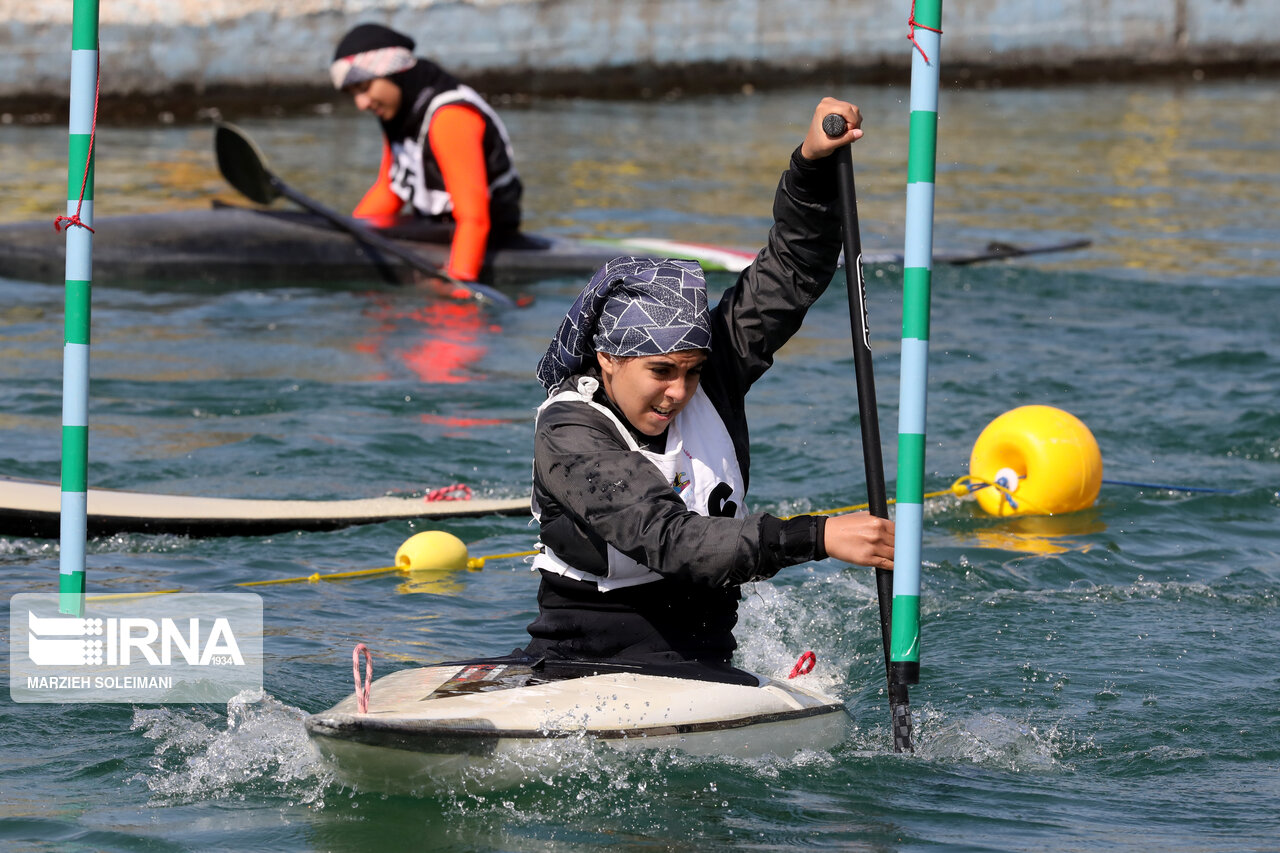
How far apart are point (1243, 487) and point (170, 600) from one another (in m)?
4.03

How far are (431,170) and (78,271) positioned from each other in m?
5.81

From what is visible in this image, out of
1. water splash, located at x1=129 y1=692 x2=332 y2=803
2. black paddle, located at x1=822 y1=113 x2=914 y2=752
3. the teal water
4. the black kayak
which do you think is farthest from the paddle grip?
the black kayak

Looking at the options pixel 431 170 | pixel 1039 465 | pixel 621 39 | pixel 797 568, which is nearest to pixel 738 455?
pixel 797 568

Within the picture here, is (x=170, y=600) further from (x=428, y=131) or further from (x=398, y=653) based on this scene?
(x=428, y=131)

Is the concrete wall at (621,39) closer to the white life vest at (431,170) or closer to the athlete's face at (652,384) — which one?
the white life vest at (431,170)

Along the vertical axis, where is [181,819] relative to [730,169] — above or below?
below

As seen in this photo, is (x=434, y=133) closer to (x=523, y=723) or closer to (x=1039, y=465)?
(x=1039, y=465)

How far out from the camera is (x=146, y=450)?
6.78 meters

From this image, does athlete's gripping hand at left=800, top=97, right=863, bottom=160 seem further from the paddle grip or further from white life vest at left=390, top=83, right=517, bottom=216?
white life vest at left=390, top=83, right=517, bottom=216

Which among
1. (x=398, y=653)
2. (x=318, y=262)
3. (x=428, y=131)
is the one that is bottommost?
(x=398, y=653)

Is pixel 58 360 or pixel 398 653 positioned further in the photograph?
pixel 58 360

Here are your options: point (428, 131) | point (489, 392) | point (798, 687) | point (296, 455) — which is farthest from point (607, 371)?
point (428, 131)

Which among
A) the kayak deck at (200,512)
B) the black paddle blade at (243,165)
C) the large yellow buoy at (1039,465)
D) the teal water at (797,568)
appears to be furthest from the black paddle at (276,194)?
the large yellow buoy at (1039,465)

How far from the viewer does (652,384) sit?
3344 mm
